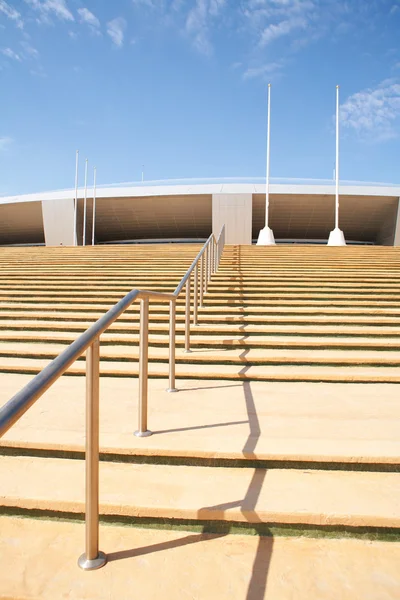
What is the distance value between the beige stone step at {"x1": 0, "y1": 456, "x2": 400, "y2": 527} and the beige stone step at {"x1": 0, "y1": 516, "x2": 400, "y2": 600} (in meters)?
0.08

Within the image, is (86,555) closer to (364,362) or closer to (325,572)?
(325,572)

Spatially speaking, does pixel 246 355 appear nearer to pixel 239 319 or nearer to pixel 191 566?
pixel 239 319

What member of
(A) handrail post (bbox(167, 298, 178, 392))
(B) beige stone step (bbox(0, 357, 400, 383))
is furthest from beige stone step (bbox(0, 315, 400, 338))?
(A) handrail post (bbox(167, 298, 178, 392))

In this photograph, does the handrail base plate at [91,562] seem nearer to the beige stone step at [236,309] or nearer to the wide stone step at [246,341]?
the wide stone step at [246,341]

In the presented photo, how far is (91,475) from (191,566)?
54cm

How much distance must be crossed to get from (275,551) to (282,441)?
2.42 ft

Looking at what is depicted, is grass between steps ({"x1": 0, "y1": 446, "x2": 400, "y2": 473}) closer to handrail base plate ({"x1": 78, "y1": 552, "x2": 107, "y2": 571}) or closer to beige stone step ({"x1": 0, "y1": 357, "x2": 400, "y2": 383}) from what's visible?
handrail base plate ({"x1": 78, "y1": 552, "x2": 107, "y2": 571})

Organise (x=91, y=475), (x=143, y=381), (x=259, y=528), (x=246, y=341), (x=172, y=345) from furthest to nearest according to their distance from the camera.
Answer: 1. (x=246, y=341)
2. (x=172, y=345)
3. (x=143, y=381)
4. (x=259, y=528)
5. (x=91, y=475)

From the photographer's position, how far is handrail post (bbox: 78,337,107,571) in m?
1.49

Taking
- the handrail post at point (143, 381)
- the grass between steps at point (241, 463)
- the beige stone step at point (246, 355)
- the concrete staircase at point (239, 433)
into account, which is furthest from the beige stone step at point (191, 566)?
the beige stone step at point (246, 355)

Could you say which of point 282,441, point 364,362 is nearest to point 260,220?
point 364,362

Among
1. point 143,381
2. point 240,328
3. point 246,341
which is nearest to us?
point 143,381

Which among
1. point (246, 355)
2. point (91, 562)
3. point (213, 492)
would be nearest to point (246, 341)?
point (246, 355)

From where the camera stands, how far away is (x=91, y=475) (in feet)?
4.90
